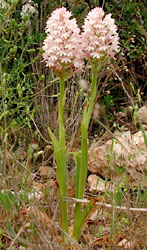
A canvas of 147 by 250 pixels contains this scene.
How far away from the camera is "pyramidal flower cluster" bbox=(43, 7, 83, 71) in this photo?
2.09 metres

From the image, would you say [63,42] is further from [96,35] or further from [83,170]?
[83,170]

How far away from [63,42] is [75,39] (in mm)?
55

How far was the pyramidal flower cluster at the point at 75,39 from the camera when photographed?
210 centimetres

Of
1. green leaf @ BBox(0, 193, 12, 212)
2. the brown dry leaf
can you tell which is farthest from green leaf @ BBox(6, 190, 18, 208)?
the brown dry leaf

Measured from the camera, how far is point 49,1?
14.5 feet

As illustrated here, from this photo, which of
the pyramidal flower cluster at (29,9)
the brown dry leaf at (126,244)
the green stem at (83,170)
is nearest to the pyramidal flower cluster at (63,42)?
the green stem at (83,170)

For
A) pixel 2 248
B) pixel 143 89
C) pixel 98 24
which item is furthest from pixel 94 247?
pixel 143 89

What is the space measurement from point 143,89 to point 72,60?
253 cm

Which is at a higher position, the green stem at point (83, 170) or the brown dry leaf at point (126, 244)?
the green stem at point (83, 170)

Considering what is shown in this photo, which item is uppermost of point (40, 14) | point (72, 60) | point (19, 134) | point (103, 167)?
point (40, 14)

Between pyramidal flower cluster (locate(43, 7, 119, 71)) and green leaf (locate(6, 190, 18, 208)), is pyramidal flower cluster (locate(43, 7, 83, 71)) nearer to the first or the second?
pyramidal flower cluster (locate(43, 7, 119, 71))

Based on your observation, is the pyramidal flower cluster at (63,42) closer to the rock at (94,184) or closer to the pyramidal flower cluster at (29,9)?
the rock at (94,184)

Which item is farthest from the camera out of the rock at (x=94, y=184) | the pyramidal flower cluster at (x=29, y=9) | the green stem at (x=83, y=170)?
the pyramidal flower cluster at (x=29, y=9)

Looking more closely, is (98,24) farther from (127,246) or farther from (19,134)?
(19,134)
